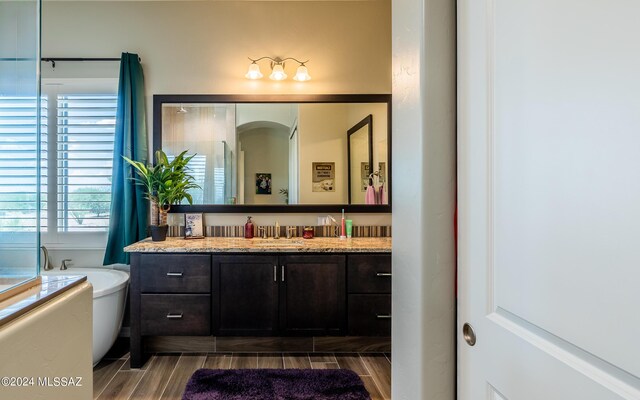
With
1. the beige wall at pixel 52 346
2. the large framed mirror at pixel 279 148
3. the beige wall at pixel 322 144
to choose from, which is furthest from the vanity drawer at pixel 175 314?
the beige wall at pixel 52 346

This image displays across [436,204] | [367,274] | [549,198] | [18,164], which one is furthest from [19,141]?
[367,274]

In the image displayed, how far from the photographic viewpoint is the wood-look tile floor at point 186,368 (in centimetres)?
196

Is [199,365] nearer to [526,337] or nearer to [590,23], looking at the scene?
[526,337]

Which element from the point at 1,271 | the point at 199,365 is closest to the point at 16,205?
the point at 1,271

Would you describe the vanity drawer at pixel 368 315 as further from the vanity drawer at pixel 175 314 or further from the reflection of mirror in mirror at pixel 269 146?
the vanity drawer at pixel 175 314

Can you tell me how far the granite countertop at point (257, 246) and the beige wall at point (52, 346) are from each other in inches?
51.8

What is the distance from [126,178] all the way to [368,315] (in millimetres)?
2281

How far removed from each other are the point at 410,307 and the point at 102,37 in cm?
336

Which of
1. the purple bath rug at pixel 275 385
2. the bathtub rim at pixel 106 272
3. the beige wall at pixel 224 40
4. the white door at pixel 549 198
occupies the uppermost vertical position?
the beige wall at pixel 224 40

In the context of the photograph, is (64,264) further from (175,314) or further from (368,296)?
(368,296)

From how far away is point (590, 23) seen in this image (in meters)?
0.51

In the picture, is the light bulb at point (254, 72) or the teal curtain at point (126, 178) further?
the light bulb at point (254, 72)

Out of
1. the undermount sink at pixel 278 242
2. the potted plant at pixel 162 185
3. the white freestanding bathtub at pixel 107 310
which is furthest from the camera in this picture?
the potted plant at pixel 162 185

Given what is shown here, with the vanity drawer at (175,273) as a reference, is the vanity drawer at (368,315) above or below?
below
